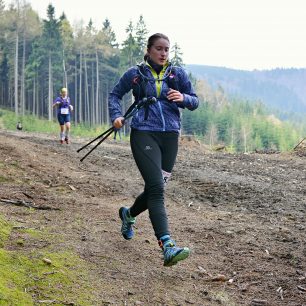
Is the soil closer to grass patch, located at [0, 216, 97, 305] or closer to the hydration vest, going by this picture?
grass patch, located at [0, 216, 97, 305]

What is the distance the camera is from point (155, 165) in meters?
4.43

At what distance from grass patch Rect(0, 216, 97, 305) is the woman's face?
6.96 ft

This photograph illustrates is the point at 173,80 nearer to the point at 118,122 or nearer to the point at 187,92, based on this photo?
the point at 187,92

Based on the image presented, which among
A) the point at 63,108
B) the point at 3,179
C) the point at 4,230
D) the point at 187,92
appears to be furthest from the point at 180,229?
the point at 63,108

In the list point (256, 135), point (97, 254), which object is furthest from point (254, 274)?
point (256, 135)

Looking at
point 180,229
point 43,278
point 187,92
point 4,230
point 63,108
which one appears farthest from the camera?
point 63,108

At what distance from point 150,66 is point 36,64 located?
65.9 metres

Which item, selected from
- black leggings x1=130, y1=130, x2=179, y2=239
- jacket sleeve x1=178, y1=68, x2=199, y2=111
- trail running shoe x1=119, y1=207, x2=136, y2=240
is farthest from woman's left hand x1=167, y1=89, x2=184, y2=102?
trail running shoe x1=119, y1=207, x2=136, y2=240

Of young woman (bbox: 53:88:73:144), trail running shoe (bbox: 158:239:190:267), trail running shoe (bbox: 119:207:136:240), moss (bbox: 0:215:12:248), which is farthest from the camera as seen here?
young woman (bbox: 53:88:73:144)

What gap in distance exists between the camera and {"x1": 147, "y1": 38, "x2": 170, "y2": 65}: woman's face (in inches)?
181

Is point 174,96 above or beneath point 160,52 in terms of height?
beneath

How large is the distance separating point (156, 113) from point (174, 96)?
263mm

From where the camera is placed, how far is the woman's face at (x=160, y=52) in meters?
4.60

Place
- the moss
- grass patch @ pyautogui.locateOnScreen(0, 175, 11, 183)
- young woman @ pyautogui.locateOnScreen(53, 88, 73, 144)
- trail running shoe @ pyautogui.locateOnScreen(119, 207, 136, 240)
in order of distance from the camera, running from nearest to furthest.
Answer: the moss → trail running shoe @ pyautogui.locateOnScreen(119, 207, 136, 240) → grass patch @ pyautogui.locateOnScreen(0, 175, 11, 183) → young woman @ pyautogui.locateOnScreen(53, 88, 73, 144)
